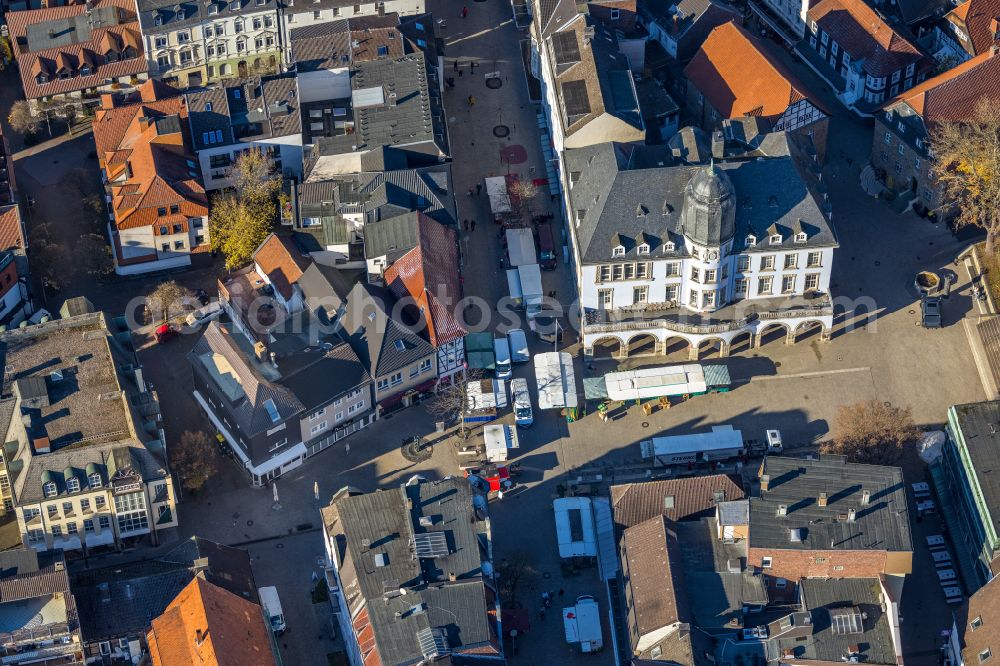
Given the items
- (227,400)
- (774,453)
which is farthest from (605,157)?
(227,400)

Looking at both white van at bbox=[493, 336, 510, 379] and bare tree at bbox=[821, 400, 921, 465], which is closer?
bare tree at bbox=[821, 400, 921, 465]

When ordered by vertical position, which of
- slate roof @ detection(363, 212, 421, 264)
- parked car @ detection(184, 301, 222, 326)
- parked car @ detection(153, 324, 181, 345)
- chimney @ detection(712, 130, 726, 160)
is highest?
chimney @ detection(712, 130, 726, 160)

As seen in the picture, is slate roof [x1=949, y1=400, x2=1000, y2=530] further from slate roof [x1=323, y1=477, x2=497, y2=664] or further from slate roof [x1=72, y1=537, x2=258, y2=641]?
slate roof [x1=72, y1=537, x2=258, y2=641]

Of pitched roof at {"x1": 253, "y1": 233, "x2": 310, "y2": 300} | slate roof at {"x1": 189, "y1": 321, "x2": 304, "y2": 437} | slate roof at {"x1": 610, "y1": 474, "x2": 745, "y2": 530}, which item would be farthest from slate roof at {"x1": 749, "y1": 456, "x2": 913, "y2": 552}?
pitched roof at {"x1": 253, "y1": 233, "x2": 310, "y2": 300}

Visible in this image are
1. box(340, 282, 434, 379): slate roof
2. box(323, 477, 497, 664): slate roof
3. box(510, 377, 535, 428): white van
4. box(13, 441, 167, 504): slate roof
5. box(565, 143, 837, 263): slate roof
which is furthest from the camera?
box(510, 377, 535, 428): white van

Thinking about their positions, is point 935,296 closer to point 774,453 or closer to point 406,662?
point 774,453

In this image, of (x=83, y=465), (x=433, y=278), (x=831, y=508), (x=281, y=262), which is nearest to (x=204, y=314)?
(x=281, y=262)
